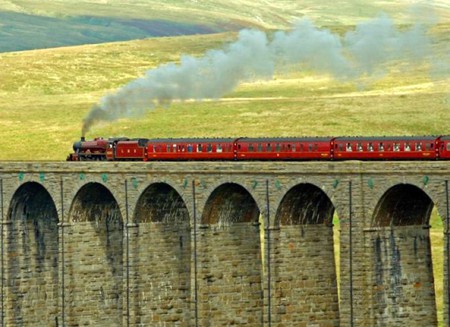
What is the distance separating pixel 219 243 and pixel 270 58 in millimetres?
10899

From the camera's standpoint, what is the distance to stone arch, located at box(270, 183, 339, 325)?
6756 centimetres

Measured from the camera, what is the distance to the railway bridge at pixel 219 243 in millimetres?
63219

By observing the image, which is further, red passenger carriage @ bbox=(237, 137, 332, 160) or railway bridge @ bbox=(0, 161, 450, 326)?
red passenger carriage @ bbox=(237, 137, 332, 160)

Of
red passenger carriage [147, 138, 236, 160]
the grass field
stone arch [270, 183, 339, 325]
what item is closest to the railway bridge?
stone arch [270, 183, 339, 325]

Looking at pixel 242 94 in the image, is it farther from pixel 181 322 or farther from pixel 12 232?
pixel 181 322

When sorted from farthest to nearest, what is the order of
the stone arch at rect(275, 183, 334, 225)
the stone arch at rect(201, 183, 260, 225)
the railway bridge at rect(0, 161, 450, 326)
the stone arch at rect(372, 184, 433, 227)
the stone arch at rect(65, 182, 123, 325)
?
the stone arch at rect(65, 182, 123, 325) → the stone arch at rect(201, 183, 260, 225) → the stone arch at rect(275, 183, 334, 225) → the railway bridge at rect(0, 161, 450, 326) → the stone arch at rect(372, 184, 433, 227)

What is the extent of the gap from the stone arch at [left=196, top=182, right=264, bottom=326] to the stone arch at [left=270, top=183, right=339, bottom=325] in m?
4.36

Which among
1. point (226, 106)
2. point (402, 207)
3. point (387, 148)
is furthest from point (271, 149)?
point (226, 106)

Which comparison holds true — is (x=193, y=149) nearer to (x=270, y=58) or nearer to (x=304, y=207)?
(x=270, y=58)

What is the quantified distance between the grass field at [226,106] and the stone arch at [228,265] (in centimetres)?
2056

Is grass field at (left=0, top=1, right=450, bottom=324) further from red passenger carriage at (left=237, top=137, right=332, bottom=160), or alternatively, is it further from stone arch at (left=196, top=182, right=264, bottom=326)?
stone arch at (left=196, top=182, right=264, bottom=326)

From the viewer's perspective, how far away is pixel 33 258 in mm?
87375

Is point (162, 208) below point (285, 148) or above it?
below

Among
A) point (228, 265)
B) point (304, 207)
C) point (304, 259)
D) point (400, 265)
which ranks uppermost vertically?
point (304, 207)
